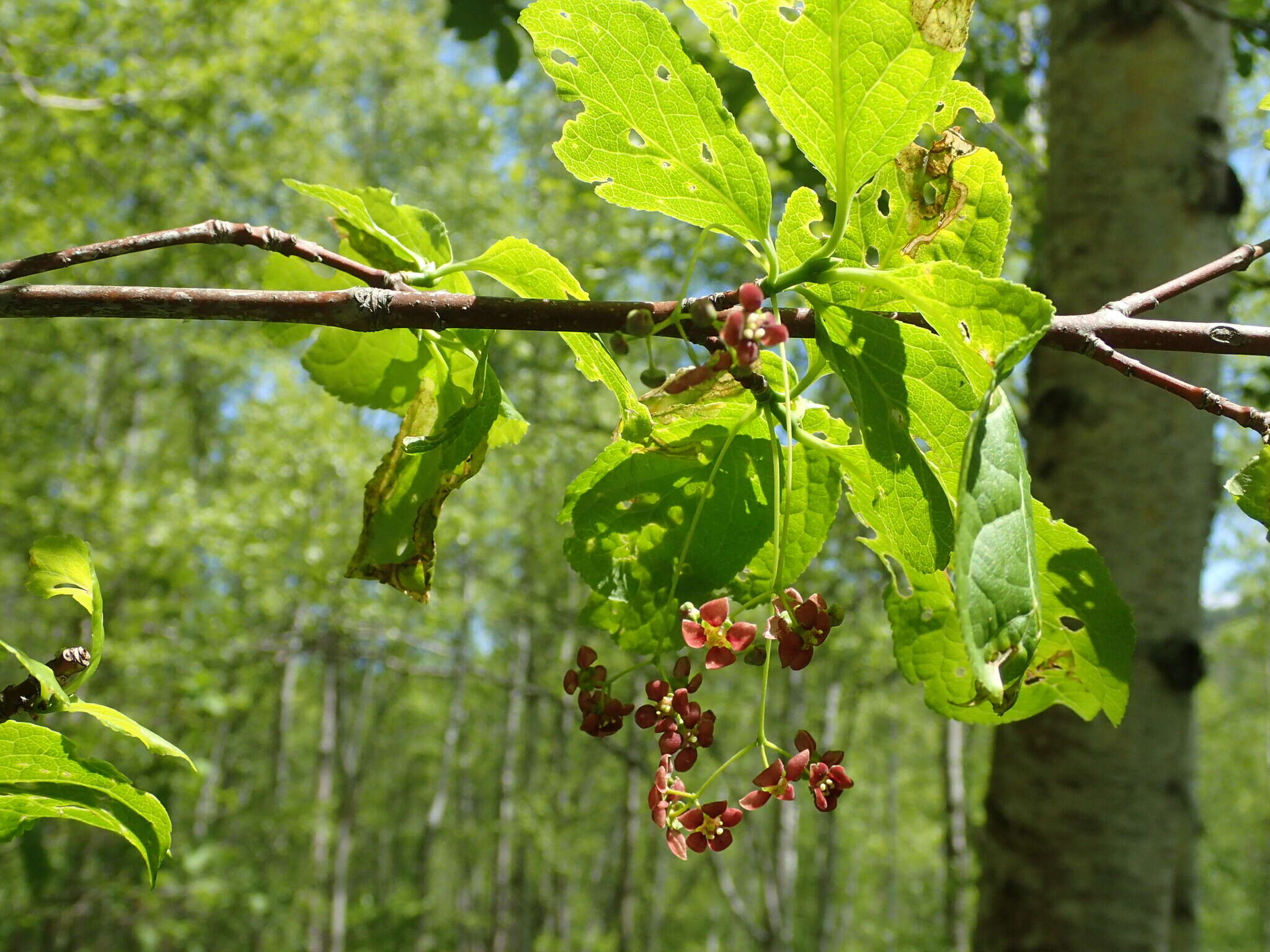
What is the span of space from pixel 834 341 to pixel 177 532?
11.5m

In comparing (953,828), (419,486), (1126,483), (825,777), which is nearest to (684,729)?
(825,777)

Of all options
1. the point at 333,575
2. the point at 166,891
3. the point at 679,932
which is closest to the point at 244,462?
the point at 333,575

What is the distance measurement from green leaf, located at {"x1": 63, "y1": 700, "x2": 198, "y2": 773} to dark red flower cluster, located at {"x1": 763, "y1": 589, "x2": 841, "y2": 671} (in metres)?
0.52

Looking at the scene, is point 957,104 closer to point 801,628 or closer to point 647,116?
point 647,116

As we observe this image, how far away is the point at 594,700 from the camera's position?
98 centimetres

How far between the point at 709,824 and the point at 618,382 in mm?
427

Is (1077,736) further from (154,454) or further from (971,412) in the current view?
(154,454)

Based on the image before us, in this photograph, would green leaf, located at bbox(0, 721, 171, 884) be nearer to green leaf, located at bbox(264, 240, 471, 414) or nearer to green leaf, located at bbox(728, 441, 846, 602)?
green leaf, located at bbox(264, 240, 471, 414)

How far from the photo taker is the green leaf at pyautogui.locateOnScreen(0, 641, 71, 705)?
2.43 feet

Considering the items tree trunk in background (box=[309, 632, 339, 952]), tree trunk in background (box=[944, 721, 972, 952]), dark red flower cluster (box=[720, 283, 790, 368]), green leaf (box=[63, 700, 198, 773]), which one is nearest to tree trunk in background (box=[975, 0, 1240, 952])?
dark red flower cluster (box=[720, 283, 790, 368])

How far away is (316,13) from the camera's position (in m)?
11.9

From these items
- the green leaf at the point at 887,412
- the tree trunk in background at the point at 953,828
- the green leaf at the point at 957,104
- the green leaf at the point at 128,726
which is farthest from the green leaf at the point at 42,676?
the tree trunk in background at the point at 953,828

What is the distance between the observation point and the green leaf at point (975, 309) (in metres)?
0.62

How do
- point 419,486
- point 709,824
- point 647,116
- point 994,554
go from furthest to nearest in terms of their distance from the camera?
point 419,486 < point 709,824 < point 647,116 < point 994,554
